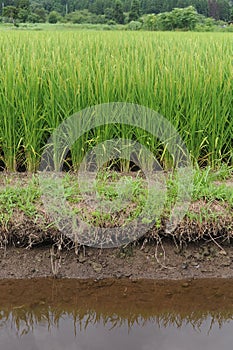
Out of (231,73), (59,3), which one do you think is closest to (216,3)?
(59,3)

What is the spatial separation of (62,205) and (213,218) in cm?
77

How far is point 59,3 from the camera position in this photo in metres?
47.1

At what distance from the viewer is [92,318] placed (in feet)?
6.70

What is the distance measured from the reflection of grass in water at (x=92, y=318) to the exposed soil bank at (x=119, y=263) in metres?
0.24

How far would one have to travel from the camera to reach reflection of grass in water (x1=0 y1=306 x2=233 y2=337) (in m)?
2.00

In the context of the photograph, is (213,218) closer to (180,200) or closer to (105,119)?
(180,200)

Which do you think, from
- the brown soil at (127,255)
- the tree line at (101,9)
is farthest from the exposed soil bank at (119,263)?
the tree line at (101,9)

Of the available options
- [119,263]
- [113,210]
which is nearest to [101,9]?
[113,210]

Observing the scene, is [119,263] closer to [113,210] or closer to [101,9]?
[113,210]

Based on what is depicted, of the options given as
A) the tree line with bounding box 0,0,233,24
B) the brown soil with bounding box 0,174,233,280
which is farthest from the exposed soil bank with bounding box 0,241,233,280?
the tree line with bounding box 0,0,233,24

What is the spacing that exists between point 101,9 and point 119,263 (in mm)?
41789

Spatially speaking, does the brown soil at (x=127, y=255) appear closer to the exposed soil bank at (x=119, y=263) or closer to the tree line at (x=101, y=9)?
the exposed soil bank at (x=119, y=263)

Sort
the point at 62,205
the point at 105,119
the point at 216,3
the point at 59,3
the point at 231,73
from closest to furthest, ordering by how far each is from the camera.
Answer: the point at 62,205 < the point at 105,119 < the point at 231,73 < the point at 216,3 < the point at 59,3

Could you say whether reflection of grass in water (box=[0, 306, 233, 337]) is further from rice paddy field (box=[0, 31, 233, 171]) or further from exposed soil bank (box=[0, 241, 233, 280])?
rice paddy field (box=[0, 31, 233, 171])
